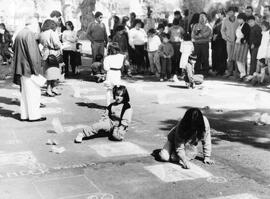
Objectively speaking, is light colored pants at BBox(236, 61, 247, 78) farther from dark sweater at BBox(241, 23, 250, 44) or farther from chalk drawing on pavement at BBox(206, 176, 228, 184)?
chalk drawing on pavement at BBox(206, 176, 228, 184)

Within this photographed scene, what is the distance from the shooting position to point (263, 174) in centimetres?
718

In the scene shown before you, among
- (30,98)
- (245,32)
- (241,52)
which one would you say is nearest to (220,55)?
(241,52)

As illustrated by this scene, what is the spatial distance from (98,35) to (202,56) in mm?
3478

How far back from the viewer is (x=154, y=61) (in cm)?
1736

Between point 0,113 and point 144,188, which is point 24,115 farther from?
point 144,188

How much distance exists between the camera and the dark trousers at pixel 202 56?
1733 centimetres

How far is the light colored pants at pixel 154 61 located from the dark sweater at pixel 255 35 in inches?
119

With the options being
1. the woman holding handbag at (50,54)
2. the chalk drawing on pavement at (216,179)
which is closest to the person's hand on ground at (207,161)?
the chalk drawing on pavement at (216,179)

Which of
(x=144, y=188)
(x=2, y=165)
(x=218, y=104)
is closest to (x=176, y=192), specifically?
(x=144, y=188)

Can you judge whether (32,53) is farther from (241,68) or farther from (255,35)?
(241,68)

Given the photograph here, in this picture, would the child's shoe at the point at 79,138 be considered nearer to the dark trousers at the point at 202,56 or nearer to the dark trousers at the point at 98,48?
the dark trousers at the point at 98,48

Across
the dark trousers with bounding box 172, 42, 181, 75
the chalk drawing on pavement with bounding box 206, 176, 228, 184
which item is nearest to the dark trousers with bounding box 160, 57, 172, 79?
the dark trousers with bounding box 172, 42, 181, 75

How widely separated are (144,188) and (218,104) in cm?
623

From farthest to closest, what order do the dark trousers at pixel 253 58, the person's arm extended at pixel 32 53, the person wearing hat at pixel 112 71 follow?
the dark trousers at pixel 253 58 < the person wearing hat at pixel 112 71 < the person's arm extended at pixel 32 53
